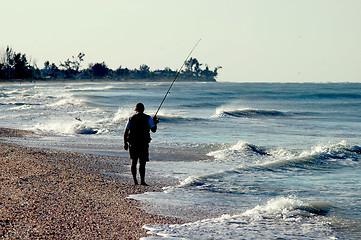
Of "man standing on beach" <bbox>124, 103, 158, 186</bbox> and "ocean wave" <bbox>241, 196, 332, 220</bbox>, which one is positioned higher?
"man standing on beach" <bbox>124, 103, 158, 186</bbox>

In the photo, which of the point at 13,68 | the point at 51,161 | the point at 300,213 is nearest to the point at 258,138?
the point at 51,161

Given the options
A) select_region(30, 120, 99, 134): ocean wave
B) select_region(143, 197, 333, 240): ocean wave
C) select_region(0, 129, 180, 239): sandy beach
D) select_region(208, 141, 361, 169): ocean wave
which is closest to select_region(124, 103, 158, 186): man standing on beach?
select_region(0, 129, 180, 239): sandy beach

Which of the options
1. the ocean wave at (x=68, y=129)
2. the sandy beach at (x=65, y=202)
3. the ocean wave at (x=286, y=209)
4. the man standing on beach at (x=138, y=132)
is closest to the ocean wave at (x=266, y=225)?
the ocean wave at (x=286, y=209)

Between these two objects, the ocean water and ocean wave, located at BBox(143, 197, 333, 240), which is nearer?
ocean wave, located at BBox(143, 197, 333, 240)

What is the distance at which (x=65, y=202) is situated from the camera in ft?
21.0

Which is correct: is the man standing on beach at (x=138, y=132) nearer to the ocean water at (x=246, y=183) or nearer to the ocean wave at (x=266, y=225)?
the ocean water at (x=246, y=183)

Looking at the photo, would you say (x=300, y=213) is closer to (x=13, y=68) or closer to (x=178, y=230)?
(x=178, y=230)

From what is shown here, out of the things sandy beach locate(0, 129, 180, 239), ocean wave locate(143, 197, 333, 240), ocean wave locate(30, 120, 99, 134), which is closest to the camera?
sandy beach locate(0, 129, 180, 239)

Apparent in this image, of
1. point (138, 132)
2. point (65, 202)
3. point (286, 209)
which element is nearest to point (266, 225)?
point (286, 209)

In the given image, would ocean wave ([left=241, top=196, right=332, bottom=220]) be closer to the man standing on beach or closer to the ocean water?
the ocean water

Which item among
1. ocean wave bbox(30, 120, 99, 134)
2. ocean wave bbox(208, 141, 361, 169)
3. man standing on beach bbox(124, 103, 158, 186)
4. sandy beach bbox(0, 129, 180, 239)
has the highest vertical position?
man standing on beach bbox(124, 103, 158, 186)

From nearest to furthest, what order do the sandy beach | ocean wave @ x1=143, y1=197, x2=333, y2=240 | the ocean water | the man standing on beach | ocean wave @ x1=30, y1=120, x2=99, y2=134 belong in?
the sandy beach, ocean wave @ x1=143, y1=197, x2=333, y2=240, the ocean water, the man standing on beach, ocean wave @ x1=30, y1=120, x2=99, y2=134

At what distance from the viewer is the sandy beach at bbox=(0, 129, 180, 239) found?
16.9 ft

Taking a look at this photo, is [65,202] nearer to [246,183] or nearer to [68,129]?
[246,183]
